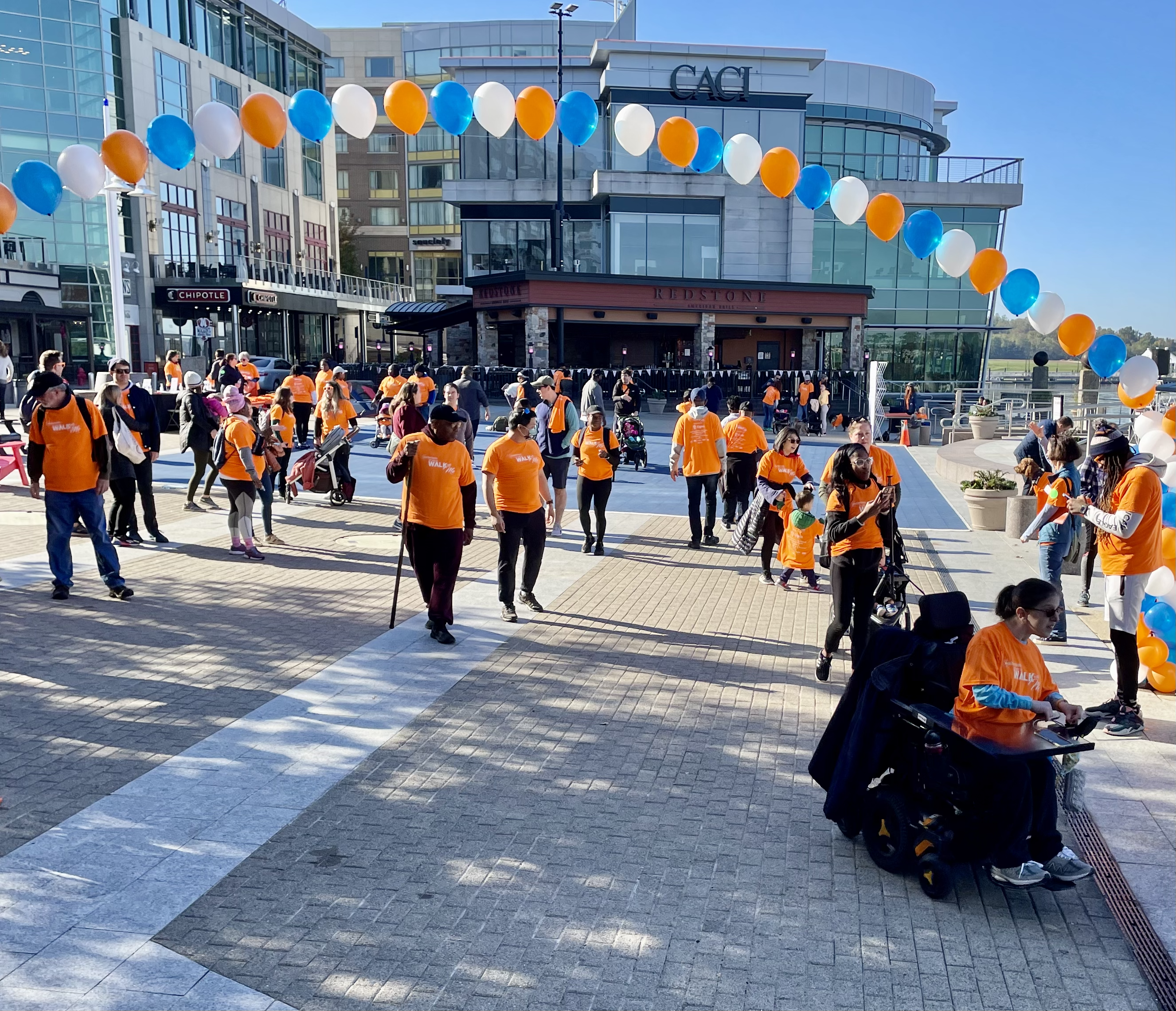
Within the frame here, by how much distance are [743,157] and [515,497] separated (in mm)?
6383

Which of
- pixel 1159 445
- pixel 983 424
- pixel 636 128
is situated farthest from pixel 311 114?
pixel 983 424

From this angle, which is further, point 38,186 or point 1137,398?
point 38,186

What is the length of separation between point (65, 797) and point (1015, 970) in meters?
4.56

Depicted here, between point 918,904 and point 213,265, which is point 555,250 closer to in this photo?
point 213,265

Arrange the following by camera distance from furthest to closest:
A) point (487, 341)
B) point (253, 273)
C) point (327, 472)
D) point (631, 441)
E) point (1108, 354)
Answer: point (253, 273), point (487, 341), point (631, 441), point (327, 472), point (1108, 354)

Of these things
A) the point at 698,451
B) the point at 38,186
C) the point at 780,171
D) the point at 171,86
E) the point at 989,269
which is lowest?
the point at 698,451

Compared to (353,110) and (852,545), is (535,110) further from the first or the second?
(852,545)

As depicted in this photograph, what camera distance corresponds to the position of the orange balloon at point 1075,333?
9.15 m

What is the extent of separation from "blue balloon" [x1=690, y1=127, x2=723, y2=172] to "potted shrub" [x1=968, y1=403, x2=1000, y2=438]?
17.0 meters

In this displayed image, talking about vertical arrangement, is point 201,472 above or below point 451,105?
below

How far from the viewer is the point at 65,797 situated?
5.22 metres

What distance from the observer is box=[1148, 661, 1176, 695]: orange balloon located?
711 cm

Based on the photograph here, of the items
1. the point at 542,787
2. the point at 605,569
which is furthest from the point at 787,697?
the point at 605,569

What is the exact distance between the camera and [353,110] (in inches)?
499
